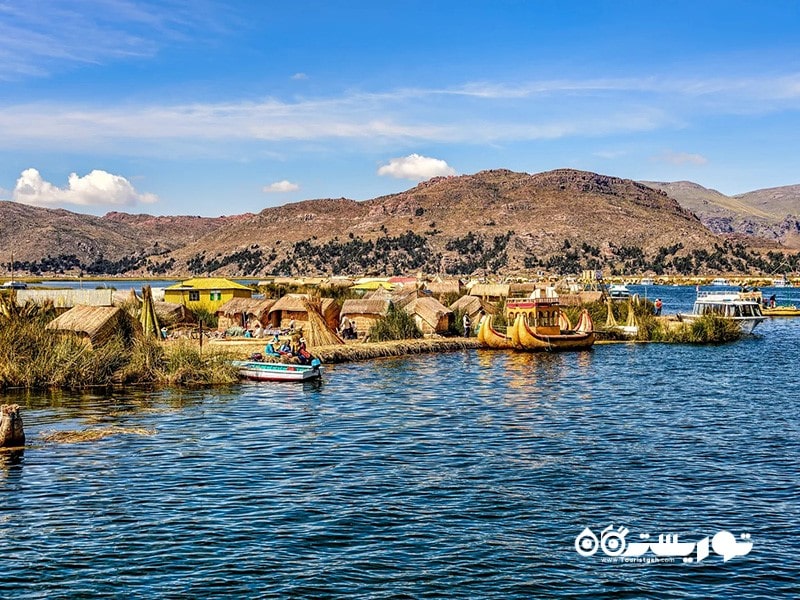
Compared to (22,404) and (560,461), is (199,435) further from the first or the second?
(560,461)

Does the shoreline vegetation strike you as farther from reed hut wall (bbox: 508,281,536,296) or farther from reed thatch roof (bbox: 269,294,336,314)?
reed hut wall (bbox: 508,281,536,296)

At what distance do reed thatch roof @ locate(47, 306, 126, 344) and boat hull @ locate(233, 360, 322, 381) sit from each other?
4.93m

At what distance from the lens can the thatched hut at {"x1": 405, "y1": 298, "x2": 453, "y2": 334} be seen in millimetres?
Result: 52344

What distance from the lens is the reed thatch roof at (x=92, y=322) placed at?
33.6 meters

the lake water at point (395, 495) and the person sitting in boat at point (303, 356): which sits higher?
the person sitting in boat at point (303, 356)

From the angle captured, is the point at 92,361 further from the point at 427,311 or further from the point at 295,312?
the point at 427,311

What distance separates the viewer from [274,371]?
1336 inches

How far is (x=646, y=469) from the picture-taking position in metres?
20.3

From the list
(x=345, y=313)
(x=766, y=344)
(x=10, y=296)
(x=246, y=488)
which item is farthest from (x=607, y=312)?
(x=246, y=488)

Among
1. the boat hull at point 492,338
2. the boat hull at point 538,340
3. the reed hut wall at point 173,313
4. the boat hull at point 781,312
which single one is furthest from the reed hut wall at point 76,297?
the boat hull at point 781,312

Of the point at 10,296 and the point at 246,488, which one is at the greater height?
the point at 10,296

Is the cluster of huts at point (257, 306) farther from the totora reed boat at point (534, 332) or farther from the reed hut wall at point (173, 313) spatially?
the totora reed boat at point (534, 332)

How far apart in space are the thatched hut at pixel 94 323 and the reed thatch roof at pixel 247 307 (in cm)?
1680

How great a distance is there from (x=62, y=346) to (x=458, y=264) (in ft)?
510
